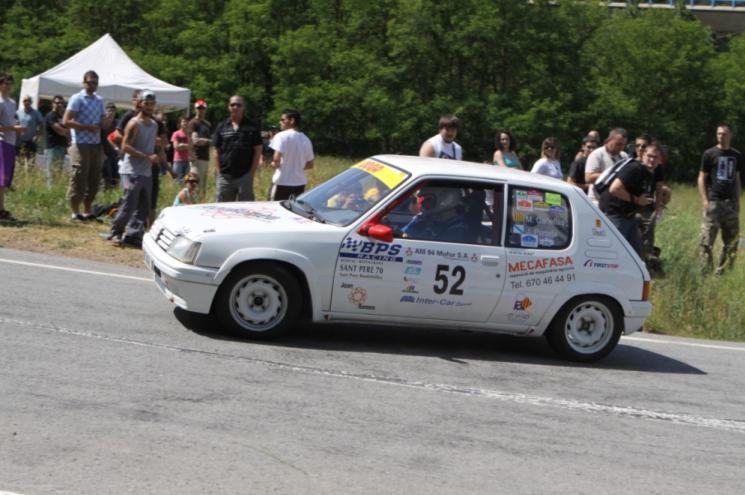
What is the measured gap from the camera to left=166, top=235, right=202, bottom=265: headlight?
354 inches

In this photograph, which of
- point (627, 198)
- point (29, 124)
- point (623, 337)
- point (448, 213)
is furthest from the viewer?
point (29, 124)

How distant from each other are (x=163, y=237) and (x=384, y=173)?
191 centimetres

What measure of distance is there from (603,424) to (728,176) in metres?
8.73

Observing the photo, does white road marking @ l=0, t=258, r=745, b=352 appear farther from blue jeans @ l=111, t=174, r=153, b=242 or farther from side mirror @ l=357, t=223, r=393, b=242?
side mirror @ l=357, t=223, r=393, b=242

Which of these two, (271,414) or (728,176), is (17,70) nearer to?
(728,176)

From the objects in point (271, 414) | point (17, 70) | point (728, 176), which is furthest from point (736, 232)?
point (17, 70)

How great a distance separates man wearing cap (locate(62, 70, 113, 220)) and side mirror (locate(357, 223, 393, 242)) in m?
6.63

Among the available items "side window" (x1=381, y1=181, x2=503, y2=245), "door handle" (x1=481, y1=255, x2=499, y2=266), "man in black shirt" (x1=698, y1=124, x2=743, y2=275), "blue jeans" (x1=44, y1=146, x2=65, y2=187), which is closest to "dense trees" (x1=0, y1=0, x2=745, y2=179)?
"blue jeans" (x1=44, y1=146, x2=65, y2=187)

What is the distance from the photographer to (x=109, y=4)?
57.4 metres

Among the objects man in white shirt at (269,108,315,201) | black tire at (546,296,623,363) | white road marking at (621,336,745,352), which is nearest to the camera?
black tire at (546,296,623,363)

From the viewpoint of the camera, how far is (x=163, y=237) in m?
9.51

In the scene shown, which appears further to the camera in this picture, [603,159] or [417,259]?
[603,159]

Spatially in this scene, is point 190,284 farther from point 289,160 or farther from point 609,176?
point 609,176

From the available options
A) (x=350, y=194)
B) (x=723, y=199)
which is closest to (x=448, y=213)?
(x=350, y=194)
